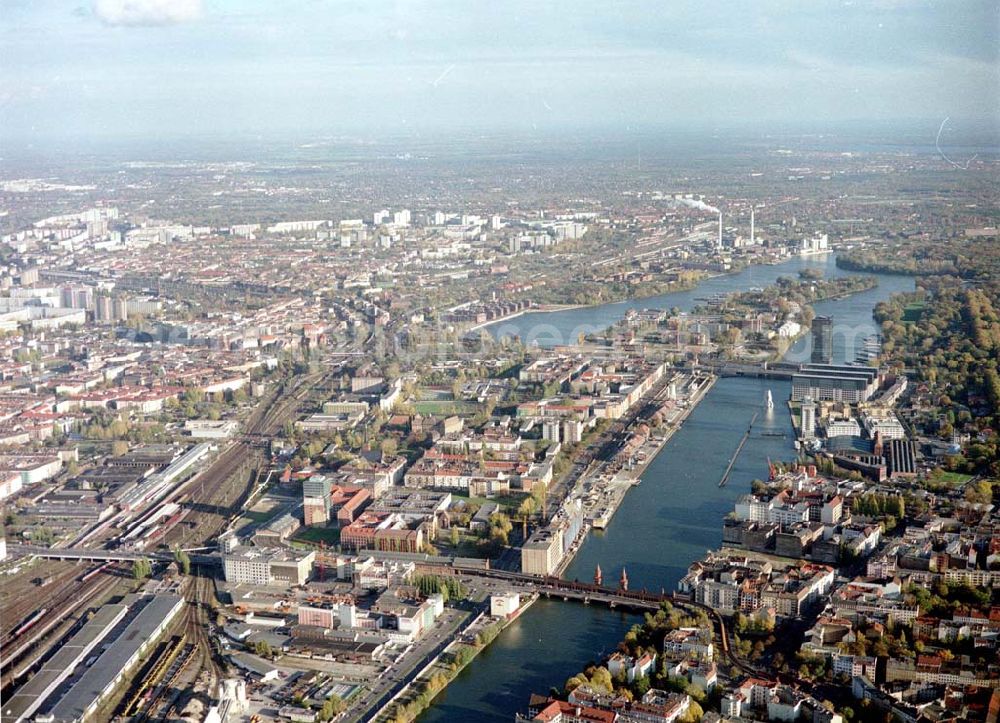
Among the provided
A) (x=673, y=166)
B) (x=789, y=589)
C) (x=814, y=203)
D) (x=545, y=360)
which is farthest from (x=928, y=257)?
(x=789, y=589)

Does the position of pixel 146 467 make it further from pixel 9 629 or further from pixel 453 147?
pixel 453 147

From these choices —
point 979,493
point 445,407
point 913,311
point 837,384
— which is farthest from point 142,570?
point 913,311

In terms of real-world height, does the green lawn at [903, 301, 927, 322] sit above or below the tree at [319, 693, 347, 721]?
above

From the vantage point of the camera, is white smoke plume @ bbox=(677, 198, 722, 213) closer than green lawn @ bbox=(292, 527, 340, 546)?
No

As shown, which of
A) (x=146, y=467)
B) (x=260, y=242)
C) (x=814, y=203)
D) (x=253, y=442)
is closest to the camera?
(x=146, y=467)

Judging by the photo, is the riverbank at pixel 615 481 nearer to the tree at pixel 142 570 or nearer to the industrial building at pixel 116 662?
the industrial building at pixel 116 662

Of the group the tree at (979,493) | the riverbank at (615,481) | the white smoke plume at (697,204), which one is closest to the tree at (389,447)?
the riverbank at (615,481)

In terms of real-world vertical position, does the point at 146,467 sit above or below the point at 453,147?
below

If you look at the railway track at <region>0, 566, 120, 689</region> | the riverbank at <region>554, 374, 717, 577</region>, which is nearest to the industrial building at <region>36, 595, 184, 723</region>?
the railway track at <region>0, 566, 120, 689</region>

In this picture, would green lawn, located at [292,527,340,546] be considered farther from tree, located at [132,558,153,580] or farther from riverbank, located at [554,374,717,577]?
riverbank, located at [554,374,717,577]
